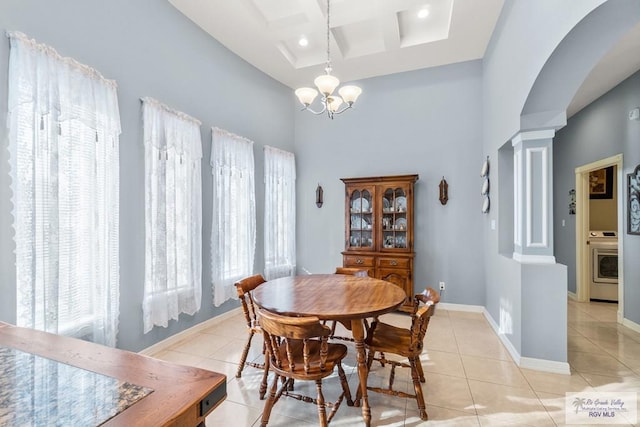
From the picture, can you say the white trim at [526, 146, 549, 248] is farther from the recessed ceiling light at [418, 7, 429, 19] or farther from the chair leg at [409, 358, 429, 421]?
the recessed ceiling light at [418, 7, 429, 19]

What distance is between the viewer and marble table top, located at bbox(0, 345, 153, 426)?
747 mm

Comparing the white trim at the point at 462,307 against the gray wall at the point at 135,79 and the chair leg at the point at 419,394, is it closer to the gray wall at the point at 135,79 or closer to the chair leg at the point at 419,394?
the chair leg at the point at 419,394

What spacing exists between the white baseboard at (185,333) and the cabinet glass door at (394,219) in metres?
2.34

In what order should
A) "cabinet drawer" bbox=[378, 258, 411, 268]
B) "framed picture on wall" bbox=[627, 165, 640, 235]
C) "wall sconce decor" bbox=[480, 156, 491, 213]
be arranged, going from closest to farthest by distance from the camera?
"framed picture on wall" bbox=[627, 165, 640, 235], "wall sconce decor" bbox=[480, 156, 491, 213], "cabinet drawer" bbox=[378, 258, 411, 268]

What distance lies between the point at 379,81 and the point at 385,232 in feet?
7.83

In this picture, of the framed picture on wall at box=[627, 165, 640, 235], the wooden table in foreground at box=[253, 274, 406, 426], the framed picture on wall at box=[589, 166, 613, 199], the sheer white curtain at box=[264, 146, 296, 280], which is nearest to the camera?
the wooden table in foreground at box=[253, 274, 406, 426]

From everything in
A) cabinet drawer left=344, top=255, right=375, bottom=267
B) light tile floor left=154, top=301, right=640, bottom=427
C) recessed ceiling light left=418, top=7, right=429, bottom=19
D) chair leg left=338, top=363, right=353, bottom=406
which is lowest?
light tile floor left=154, top=301, right=640, bottom=427

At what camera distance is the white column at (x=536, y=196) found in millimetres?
2617

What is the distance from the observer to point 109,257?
2420 millimetres

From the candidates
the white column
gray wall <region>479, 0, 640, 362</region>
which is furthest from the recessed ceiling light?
the white column

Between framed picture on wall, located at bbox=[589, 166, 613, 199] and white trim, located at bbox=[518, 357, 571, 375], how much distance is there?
4240mm

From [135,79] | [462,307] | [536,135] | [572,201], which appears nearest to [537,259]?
[536,135]

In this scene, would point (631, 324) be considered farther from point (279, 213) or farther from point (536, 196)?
point (279, 213)

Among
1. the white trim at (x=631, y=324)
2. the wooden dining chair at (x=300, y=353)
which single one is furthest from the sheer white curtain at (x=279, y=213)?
the white trim at (x=631, y=324)
